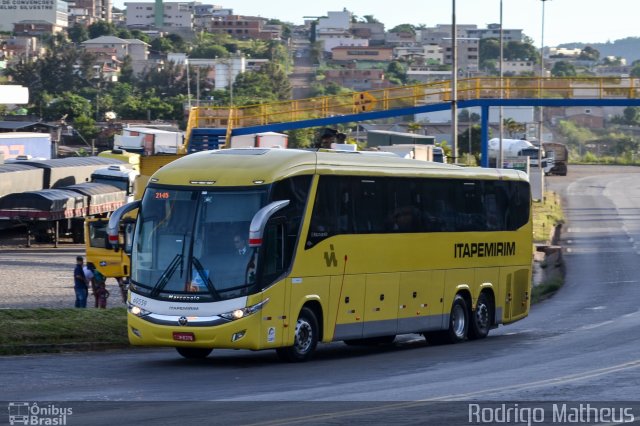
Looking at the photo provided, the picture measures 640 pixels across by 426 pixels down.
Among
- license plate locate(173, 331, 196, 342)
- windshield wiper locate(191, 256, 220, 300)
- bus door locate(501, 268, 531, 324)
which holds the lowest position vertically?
bus door locate(501, 268, 531, 324)

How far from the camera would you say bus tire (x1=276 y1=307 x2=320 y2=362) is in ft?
64.4

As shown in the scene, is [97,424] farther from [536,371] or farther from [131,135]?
[131,135]

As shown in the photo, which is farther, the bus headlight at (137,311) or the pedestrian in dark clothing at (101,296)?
the pedestrian in dark clothing at (101,296)

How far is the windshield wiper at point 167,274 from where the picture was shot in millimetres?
18812

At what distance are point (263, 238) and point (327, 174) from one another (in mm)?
2222

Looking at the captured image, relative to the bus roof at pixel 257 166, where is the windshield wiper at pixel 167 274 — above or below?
below

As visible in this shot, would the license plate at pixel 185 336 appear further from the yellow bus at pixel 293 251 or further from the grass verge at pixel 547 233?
the grass verge at pixel 547 233

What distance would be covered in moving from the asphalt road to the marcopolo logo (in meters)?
0.25

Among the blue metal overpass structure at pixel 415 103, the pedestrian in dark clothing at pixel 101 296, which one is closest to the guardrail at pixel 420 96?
the blue metal overpass structure at pixel 415 103

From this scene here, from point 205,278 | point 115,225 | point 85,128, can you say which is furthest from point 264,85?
point 205,278

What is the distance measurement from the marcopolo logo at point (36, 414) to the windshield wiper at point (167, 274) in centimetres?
492

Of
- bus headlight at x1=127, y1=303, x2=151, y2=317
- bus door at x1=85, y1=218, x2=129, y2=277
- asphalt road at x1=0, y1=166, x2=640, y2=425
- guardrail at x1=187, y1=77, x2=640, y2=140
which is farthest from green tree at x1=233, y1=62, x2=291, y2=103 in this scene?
bus headlight at x1=127, y1=303, x2=151, y2=317

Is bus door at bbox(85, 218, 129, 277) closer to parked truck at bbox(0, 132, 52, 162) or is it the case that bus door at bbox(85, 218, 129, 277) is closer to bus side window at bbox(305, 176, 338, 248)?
bus side window at bbox(305, 176, 338, 248)

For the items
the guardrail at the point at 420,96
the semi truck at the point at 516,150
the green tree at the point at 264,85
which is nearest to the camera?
the guardrail at the point at 420,96
